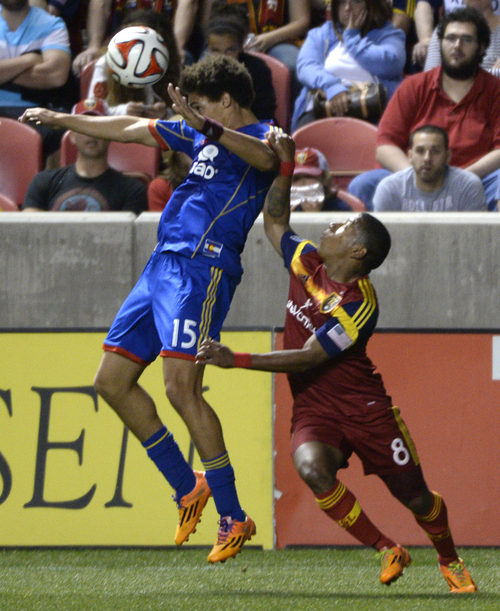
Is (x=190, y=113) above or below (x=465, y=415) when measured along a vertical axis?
above

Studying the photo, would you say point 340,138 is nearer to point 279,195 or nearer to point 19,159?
point 19,159

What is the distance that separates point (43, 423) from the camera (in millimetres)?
5047

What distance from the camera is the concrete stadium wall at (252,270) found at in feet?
17.2

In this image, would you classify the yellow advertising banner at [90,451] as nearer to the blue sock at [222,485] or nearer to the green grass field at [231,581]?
the green grass field at [231,581]

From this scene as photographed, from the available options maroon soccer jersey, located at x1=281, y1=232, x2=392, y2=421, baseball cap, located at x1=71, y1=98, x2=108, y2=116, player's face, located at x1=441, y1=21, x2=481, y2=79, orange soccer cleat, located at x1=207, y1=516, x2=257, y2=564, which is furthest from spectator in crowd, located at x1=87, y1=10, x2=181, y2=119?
orange soccer cleat, located at x1=207, y1=516, x2=257, y2=564

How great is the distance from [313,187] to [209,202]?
2.11 metres

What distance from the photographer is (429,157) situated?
585 centimetres

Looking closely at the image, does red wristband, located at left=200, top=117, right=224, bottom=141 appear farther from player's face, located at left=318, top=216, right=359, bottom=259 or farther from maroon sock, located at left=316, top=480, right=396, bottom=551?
maroon sock, located at left=316, top=480, right=396, bottom=551

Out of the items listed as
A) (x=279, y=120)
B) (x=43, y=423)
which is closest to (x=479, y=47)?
(x=279, y=120)

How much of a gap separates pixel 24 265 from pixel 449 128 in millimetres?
3038

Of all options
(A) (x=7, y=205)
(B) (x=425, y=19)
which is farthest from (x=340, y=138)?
(A) (x=7, y=205)

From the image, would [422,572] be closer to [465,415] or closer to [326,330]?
[465,415]

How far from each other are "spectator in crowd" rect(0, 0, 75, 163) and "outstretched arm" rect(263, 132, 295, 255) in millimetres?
3736

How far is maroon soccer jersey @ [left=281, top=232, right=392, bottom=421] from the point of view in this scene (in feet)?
12.6
